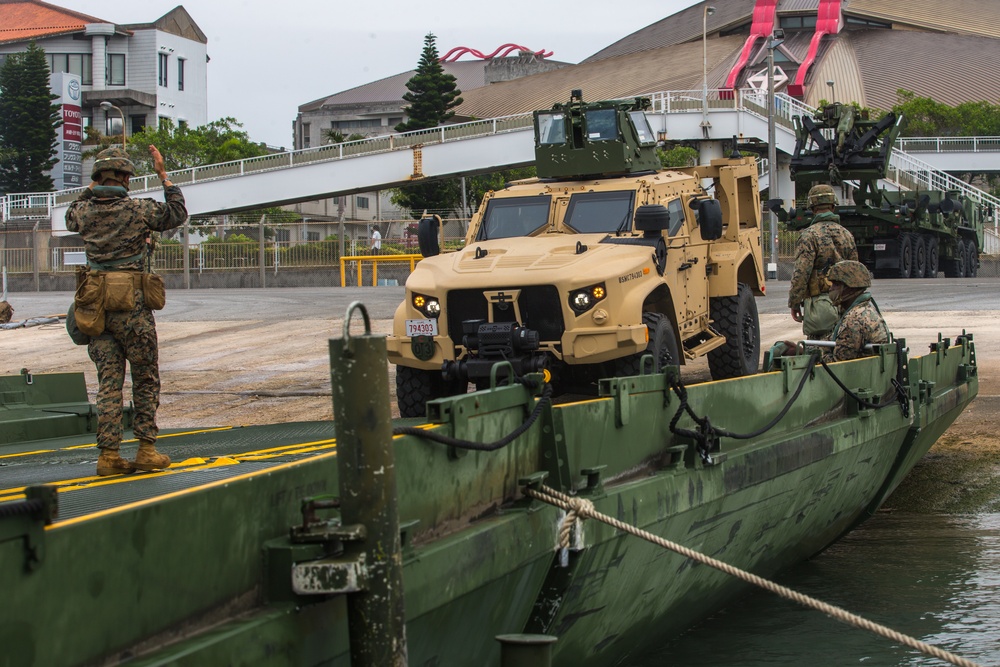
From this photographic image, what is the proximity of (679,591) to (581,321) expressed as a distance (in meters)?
3.48

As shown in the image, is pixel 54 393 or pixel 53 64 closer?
pixel 54 393

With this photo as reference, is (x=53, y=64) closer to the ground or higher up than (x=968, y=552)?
higher up

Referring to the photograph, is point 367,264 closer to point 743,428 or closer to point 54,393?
point 54,393

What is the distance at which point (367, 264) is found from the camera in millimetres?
38812

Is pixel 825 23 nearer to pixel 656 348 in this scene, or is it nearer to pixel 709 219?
pixel 709 219

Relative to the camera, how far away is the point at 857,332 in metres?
9.34

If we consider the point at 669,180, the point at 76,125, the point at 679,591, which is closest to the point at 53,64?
the point at 76,125

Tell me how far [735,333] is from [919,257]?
913 inches

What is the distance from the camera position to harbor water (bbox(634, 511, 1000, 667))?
632cm

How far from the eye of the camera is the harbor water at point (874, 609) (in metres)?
6.32

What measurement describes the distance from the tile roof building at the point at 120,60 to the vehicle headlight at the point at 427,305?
71689 millimetres

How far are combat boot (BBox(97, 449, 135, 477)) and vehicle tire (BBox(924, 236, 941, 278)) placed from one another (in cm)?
3023

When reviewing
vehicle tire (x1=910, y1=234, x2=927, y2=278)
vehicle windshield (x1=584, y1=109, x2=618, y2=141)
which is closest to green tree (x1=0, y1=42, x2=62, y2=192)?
vehicle tire (x1=910, y1=234, x2=927, y2=278)

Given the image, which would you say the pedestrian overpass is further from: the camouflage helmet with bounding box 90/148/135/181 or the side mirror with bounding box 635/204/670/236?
the camouflage helmet with bounding box 90/148/135/181
